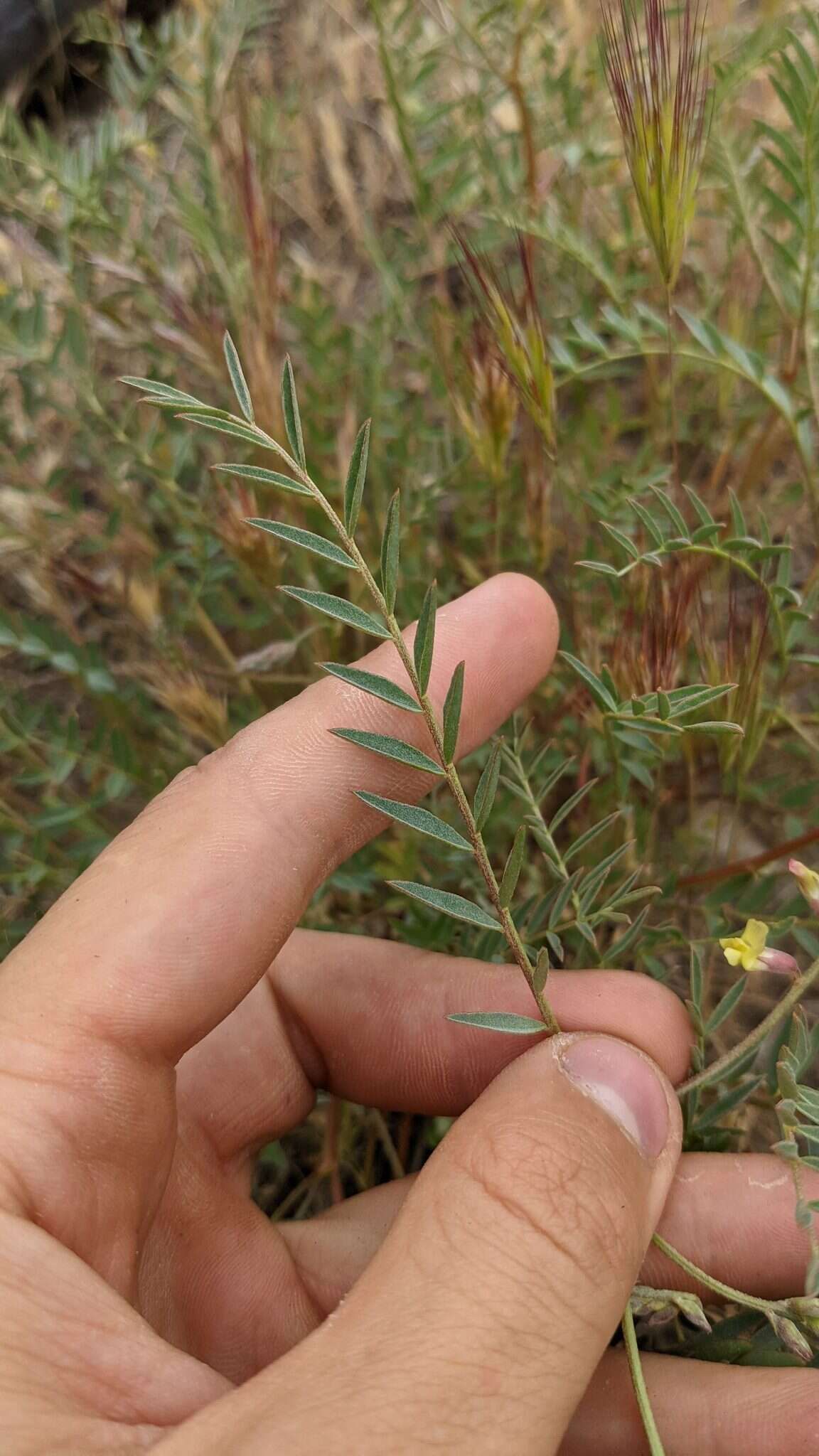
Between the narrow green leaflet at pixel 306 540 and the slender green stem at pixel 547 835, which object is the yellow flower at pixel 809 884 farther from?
the narrow green leaflet at pixel 306 540

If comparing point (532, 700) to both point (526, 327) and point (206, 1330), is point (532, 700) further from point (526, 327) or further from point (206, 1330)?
point (206, 1330)

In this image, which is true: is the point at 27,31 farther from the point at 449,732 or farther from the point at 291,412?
the point at 449,732

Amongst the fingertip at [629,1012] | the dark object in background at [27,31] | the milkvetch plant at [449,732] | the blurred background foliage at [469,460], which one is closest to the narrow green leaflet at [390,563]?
the milkvetch plant at [449,732]

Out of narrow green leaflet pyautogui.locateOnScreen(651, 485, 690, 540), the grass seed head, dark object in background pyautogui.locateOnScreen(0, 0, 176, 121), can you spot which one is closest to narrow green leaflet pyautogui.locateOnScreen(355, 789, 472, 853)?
narrow green leaflet pyautogui.locateOnScreen(651, 485, 690, 540)

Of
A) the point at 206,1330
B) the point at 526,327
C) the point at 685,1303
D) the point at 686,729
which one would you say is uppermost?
the point at 526,327

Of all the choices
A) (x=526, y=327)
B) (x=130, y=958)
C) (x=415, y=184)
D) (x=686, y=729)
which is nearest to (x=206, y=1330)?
(x=130, y=958)

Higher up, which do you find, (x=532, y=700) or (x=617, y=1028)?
(x=532, y=700)

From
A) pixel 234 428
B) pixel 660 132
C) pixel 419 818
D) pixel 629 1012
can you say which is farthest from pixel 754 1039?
pixel 660 132

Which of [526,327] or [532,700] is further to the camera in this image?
[532,700]

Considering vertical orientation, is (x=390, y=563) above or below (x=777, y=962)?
above
